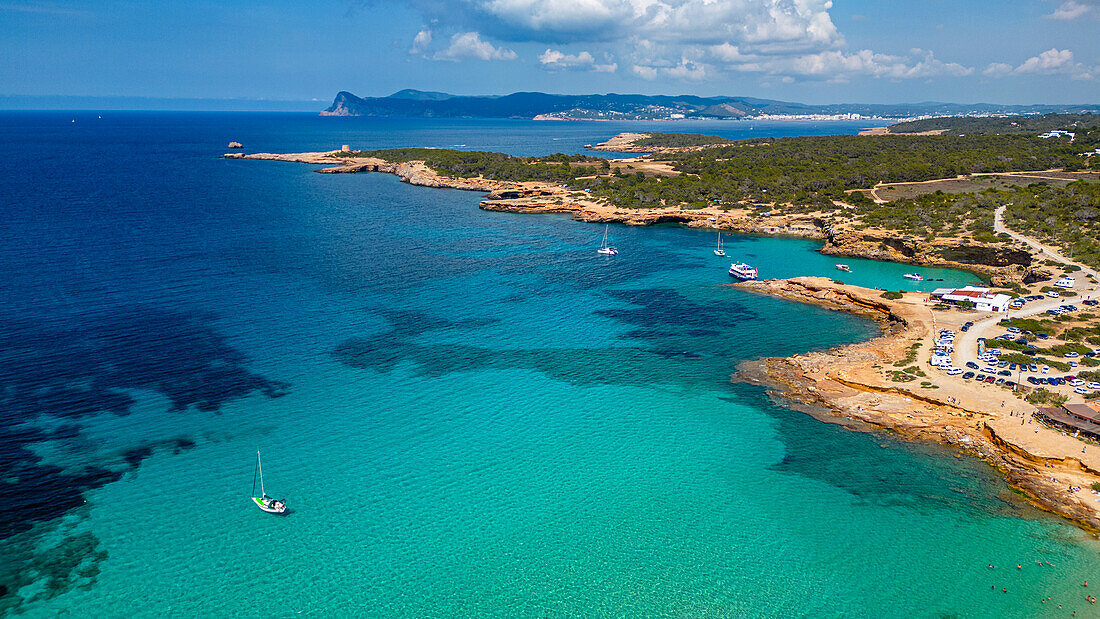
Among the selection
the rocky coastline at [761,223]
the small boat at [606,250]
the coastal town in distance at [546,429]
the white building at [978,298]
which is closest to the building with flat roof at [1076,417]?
the coastal town in distance at [546,429]

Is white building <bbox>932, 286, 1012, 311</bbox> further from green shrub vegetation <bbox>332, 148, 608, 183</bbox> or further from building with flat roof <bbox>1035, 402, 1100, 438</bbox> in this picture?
green shrub vegetation <bbox>332, 148, 608, 183</bbox>

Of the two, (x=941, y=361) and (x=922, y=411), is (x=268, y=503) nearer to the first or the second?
(x=922, y=411)

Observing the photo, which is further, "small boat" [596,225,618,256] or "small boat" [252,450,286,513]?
"small boat" [596,225,618,256]

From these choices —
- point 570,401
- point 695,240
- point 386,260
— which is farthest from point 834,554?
point 695,240

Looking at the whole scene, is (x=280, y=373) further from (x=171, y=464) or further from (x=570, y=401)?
(x=570, y=401)

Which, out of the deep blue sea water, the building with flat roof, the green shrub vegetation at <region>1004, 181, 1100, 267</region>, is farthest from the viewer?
the green shrub vegetation at <region>1004, 181, 1100, 267</region>

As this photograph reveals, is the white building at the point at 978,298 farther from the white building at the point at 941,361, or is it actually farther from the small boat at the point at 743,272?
the small boat at the point at 743,272

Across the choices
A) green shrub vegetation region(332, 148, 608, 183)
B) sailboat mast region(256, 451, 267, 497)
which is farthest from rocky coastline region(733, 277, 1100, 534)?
green shrub vegetation region(332, 148, 608, 183)

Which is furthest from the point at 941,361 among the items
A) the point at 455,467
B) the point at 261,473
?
the point at 261,473
